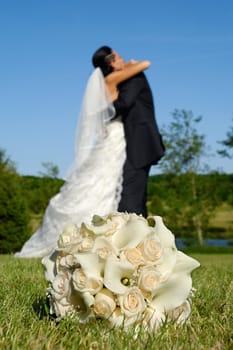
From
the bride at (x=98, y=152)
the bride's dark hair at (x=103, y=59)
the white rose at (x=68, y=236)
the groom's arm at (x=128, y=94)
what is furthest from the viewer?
the bride's dark hair at (x=103, y=59)

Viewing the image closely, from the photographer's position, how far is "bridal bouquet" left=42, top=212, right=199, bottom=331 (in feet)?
7.37

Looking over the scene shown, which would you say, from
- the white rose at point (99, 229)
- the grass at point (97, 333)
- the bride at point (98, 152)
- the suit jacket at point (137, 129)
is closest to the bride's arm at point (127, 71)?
the bride at point (98, 152)

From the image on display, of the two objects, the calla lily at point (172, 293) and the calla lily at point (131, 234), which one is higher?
the calla lily at point (131, 234)

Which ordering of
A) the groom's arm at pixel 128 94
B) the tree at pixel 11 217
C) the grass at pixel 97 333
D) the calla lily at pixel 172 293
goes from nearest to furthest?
the grass at pixel 97 333
the calla lily at pixel 172 293
the groom's arm at pixel 128 94
the tree at pixel 11 217

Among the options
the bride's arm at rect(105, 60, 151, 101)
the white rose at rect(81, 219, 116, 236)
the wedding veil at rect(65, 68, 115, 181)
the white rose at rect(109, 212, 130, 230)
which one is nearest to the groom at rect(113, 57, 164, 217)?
the bride's arm at rect(105, 60, 151, 101)

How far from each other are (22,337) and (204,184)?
21349 mm

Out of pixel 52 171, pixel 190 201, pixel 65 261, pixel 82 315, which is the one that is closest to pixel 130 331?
pixel 82 315

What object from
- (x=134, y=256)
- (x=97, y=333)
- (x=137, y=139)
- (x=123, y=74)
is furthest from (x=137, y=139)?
(x=97, y=333)

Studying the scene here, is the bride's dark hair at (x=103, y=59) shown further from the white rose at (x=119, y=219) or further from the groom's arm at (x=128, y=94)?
the white rose at (x=119, y=219)

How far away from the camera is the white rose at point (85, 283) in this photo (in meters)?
2.24

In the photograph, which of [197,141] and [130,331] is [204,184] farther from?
[130,331]

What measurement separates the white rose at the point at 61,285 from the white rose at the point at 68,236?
0.40 ft

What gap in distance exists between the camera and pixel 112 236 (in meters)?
2.43

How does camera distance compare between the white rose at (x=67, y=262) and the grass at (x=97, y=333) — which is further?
the white rose at (x=67, y=262)
